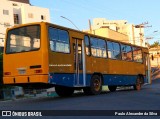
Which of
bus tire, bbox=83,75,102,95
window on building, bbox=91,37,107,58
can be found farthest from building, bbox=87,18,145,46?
bus tire, bbox=83,75,102,95

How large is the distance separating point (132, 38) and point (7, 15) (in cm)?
4890

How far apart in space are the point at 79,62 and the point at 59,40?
6.99ft

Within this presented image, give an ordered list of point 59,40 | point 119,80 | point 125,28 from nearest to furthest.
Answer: point 59,40 → point 119,80 → point 125,28

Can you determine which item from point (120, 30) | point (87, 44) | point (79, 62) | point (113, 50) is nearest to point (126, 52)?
point (113, 50)

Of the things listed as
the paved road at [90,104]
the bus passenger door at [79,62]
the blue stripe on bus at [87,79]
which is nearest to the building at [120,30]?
the blue stripe on bus at [87,79]

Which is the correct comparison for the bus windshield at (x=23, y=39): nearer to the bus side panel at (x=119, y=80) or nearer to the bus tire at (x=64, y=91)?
the bus tire at (x=64, y=91)

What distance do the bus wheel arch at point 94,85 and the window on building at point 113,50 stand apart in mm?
2337

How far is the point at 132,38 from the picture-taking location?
110875mm

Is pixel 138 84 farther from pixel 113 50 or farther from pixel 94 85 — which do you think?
pixel 94 85

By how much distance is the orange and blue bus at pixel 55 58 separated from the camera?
17422mm

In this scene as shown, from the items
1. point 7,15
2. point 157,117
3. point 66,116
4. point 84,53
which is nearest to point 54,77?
point 84,53

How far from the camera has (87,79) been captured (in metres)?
20.7

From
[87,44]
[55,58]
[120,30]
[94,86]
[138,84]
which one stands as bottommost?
[138,84]

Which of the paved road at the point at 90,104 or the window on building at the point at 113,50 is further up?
the window on building at the point at 113,50
